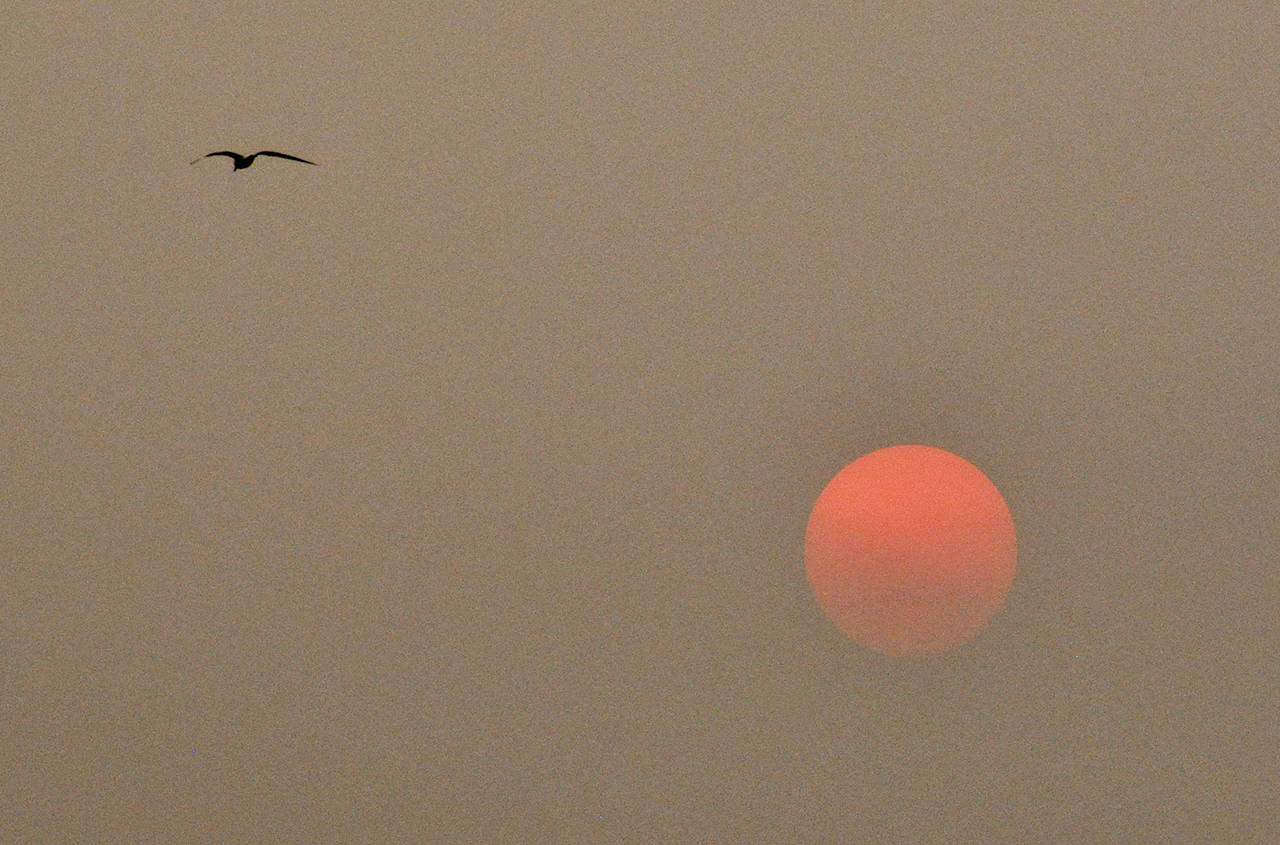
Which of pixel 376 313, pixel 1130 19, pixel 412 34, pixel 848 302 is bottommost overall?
pixel 376 313

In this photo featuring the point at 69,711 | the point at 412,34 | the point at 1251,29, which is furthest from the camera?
the point at 69,711

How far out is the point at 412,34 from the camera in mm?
2686

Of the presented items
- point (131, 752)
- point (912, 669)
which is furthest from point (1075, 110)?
point (131, 752)

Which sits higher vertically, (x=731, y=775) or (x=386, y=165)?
(x=386, y=165)

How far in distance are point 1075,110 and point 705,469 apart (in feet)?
3.64

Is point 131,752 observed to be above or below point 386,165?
below

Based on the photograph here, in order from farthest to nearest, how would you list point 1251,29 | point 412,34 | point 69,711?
point 69,711, point 412,34, point 1251,29

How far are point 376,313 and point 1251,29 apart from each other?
1.97 meters

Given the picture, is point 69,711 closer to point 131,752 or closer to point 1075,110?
point 131,752

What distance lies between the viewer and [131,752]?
288 cm

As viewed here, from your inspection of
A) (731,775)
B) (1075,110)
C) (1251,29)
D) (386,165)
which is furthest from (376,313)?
(1251,29)

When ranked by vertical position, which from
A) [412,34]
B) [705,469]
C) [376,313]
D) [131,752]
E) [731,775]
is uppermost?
[412,34]

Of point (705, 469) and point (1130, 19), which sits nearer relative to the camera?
point (1130, 19)

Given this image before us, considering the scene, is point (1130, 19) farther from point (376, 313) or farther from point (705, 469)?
point (376, 313)
